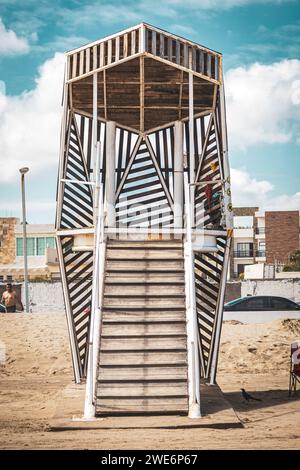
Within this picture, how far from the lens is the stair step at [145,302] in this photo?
12.2 m

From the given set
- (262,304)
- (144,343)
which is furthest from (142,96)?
(262,304)

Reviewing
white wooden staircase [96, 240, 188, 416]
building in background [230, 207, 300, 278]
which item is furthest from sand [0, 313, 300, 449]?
building in background [230, 207, 300, 278]

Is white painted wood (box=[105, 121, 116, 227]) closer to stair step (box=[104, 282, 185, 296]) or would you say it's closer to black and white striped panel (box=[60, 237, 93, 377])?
black and white striped panel (box=[60, 237, 93, 377])

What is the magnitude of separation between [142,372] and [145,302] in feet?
4.46

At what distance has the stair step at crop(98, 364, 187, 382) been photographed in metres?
11.2

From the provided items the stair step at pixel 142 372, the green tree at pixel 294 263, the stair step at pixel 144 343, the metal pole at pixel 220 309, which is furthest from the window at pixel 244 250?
the stair step at pixel 142 372

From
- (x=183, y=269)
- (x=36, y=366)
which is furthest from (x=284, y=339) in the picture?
(x=183, y=269)

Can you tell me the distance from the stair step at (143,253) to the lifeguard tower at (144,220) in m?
0.02

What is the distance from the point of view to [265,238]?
237 ft

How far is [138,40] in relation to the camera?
13.7 meters

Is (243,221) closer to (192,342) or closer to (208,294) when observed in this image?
(208,294)
